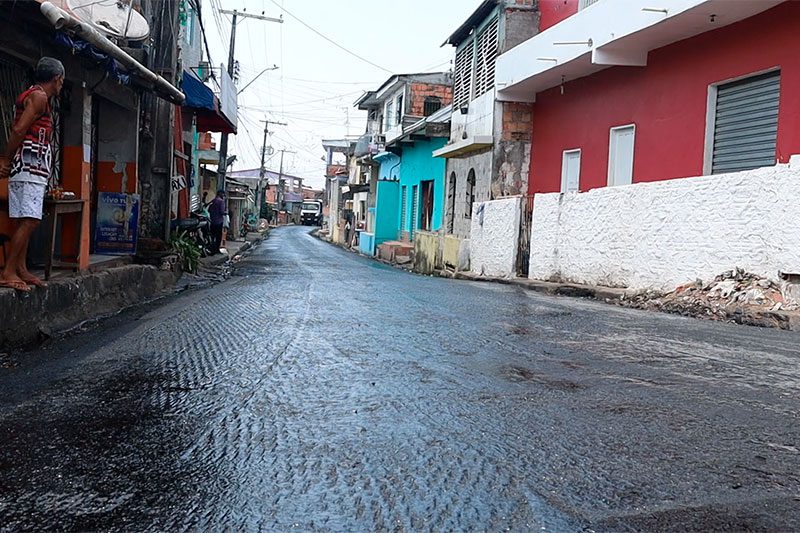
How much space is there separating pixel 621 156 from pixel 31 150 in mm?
11038

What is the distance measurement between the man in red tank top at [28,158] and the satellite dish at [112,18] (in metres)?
2.27

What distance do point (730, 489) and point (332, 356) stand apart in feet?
10.1

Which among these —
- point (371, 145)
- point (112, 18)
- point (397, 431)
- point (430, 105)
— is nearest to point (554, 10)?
point (112, 18)

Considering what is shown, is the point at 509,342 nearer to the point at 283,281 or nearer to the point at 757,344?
the point at 757,344

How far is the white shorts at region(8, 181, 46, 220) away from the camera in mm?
5836

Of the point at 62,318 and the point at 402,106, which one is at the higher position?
the point at 402,106

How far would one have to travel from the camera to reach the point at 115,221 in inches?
404

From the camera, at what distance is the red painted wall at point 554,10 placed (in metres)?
16.2

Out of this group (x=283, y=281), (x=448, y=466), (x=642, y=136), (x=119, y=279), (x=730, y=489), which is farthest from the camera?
(x=642, y=136)

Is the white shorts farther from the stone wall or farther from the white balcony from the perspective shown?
the stone wall

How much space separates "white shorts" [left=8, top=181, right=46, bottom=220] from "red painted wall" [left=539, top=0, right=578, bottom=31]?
12.9 metres

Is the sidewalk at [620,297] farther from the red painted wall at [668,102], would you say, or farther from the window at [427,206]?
the window at [427,206]

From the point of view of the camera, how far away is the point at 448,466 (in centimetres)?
321

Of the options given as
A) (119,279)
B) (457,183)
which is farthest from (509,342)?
(457,183)
